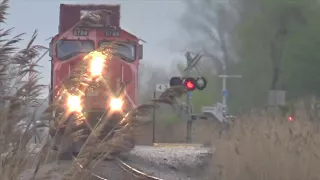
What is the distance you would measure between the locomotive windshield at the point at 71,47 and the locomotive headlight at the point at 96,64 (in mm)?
7949

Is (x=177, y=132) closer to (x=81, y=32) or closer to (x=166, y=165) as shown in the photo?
(x=166, y=165)

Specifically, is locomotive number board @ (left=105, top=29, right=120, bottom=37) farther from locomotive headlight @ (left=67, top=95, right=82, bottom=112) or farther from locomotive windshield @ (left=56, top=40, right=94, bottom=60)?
locomotive headlight @ (left=67, top=95, right=82, bottom=112)

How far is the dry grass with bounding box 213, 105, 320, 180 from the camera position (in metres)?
10.9

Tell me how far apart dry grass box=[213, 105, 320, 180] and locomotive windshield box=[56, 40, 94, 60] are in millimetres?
3899

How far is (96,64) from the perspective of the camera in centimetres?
661

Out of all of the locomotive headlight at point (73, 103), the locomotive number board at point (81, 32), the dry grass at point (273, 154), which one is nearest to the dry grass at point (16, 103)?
the locomotive headlight at point (73, 103)

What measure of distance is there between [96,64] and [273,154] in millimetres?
5607

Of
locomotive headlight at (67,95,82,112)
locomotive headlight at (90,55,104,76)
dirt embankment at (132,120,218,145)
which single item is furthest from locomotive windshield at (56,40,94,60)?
dirt embankment at (132,120,218,145)

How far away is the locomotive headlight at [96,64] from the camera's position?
608cm

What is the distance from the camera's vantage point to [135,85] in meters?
15.6

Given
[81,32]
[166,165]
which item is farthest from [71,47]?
[166,165]

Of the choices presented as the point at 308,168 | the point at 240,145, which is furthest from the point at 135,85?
the point at 308,168

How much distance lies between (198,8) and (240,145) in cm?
3546

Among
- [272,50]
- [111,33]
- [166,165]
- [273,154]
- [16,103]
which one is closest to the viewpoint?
[16,103]
